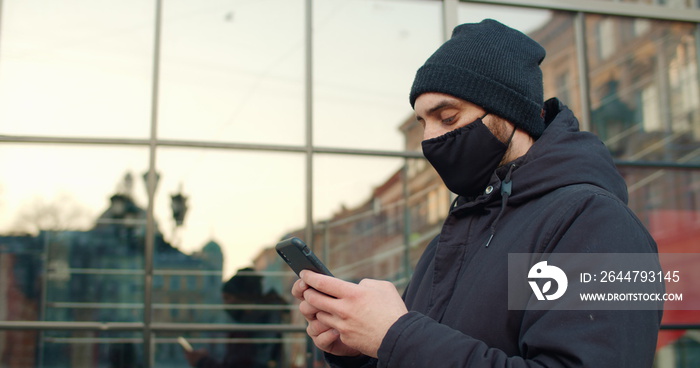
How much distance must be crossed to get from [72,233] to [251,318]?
1.44 m

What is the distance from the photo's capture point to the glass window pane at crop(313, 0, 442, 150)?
5297mm

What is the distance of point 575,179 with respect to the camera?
147 cm

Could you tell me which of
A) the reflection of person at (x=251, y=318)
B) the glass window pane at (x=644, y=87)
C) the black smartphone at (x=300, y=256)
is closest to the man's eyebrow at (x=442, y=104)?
the black smartphone at (x=300, y=256)

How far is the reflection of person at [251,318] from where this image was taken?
491 centimetres

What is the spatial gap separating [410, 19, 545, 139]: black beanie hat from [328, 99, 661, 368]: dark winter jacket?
3.6 inches

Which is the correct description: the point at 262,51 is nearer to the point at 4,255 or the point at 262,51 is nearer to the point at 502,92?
the point at 4,255

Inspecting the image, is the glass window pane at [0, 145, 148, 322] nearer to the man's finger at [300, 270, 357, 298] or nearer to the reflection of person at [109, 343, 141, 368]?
the reflection of person at [109, 343, 141, 368]

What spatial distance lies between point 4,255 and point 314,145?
2390 mm

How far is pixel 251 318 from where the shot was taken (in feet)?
16.3

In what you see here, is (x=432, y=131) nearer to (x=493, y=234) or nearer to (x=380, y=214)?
(x=493, y=234)

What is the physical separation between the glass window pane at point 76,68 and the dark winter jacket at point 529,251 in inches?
150

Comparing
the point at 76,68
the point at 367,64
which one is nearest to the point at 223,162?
the point at 76,68

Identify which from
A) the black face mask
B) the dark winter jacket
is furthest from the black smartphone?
the black face mask

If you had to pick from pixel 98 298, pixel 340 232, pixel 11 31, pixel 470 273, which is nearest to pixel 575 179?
pixel 470 273
